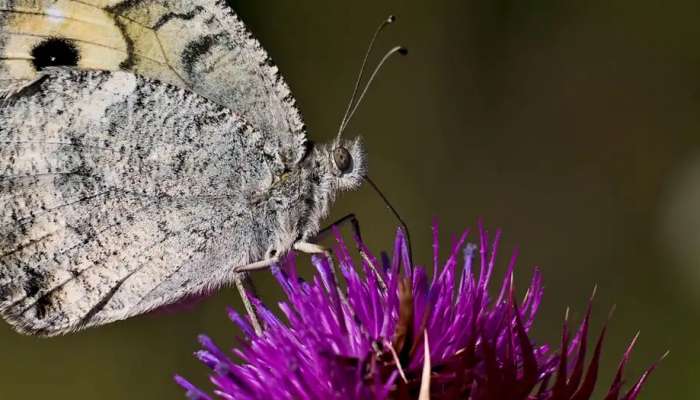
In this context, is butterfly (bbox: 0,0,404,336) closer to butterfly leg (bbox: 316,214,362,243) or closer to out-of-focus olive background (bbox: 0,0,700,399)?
butterfly leg (bbox: 316,214,362,243)

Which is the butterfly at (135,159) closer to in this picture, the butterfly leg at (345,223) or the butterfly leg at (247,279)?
the butterfly leg at (247,279)

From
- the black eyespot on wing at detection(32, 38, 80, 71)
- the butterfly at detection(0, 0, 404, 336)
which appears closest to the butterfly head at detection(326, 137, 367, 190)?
the butterfly at detection(0, 0, 404, 336)

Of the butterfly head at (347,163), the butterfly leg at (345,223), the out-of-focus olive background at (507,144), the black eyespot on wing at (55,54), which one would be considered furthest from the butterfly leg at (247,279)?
the out-of-focus olive background at (507,144)

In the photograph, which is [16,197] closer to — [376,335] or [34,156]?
[34,156]

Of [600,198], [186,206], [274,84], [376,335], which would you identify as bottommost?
[600,198]

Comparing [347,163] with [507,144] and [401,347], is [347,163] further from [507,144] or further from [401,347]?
[507,144]

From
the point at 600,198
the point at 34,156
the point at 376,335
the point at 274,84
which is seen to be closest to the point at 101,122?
the point at 34,156
